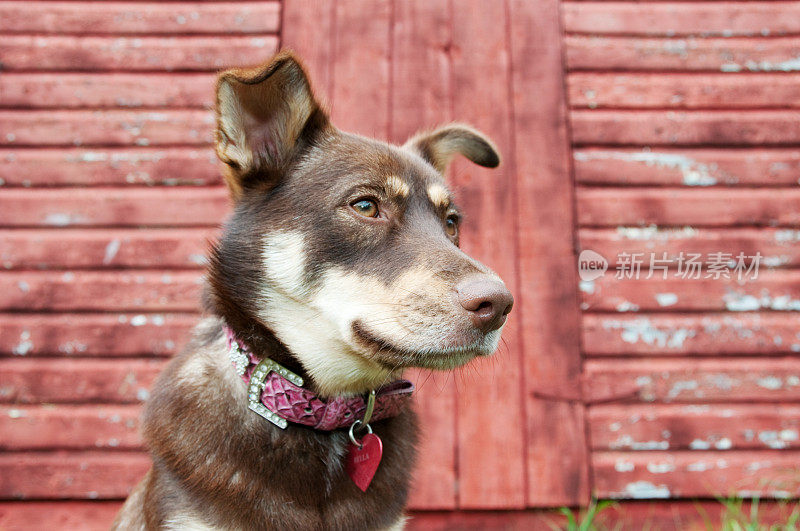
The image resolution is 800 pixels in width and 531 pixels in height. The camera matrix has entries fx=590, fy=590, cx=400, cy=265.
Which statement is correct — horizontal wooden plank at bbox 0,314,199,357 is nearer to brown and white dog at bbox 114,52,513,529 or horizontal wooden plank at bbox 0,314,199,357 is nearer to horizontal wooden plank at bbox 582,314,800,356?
brown and white dog at bbox 114,52,513,529

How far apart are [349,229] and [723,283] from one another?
2.93 meters

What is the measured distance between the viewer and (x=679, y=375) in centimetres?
372

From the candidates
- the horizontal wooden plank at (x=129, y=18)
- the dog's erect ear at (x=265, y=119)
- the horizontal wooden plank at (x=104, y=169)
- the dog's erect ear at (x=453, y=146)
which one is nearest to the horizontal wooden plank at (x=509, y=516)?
the horizontal wooden plank at (x=104, y=169)

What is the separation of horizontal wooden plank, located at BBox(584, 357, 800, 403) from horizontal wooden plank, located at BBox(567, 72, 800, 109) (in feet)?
5.70

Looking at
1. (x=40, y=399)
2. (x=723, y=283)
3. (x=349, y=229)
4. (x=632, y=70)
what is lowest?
(x=40, y=399)

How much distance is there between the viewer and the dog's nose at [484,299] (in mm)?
1646

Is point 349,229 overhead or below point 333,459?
overhead

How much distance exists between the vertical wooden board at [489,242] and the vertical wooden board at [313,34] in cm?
84

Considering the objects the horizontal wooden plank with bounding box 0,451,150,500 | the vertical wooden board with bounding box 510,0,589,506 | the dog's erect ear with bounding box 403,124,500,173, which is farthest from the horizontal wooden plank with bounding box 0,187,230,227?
the vertical wooden board with bounding box 510,0,589,506

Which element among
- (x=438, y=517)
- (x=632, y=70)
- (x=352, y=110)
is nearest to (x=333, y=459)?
(x=438, y=517)

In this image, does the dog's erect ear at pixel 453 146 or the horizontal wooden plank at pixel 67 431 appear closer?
the dog's erect ear at pixel 453 146

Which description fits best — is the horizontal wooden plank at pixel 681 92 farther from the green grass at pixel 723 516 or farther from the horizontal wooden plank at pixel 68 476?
the horizontal wooden plank at pixel 68 476

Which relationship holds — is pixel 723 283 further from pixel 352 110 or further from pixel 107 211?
pixel 107 211

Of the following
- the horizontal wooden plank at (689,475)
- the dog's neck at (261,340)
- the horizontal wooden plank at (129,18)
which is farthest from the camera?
the horizontal wooden plank at (129,18)
